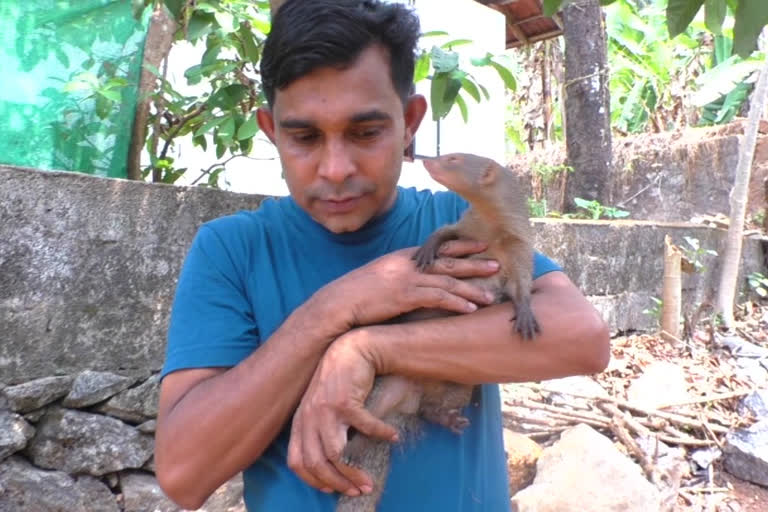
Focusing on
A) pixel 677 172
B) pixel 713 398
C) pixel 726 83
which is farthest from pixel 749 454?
pixel 726 83

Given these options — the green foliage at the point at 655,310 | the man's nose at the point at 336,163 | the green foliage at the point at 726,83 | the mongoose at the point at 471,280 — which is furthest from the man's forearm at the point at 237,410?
the green foliage at the point at 726,83

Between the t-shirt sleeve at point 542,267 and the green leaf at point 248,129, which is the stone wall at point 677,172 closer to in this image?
the green leaf at point 248,129

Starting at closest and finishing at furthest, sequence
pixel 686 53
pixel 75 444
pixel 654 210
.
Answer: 1. pixel 75 444
2. pixel 654 210
3. pixel 686 53

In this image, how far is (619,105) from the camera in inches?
641

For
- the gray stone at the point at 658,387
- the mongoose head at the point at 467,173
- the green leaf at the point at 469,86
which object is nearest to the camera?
the mongoose head at the point at 467,173

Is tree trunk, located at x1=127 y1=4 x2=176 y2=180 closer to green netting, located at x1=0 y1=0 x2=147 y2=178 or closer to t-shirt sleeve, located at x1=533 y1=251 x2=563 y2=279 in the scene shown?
green netting, located at x1=0 y1=0 x2=147 y2=178

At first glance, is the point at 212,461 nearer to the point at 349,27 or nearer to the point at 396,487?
the point at 396,487

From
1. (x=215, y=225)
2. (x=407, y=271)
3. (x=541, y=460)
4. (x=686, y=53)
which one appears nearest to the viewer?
(x=407, y=271)

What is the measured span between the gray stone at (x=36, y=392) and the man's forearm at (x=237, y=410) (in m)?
1.79

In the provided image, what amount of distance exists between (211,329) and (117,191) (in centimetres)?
192

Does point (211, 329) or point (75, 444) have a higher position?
point (211, 329)

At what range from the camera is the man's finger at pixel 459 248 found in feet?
6.23

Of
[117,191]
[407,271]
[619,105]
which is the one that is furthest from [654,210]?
[407,271]

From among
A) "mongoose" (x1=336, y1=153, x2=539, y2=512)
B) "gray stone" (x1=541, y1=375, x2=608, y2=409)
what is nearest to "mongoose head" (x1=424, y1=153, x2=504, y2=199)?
"mongoose" (x1=336, y1=153, x2=539, y2=512)
